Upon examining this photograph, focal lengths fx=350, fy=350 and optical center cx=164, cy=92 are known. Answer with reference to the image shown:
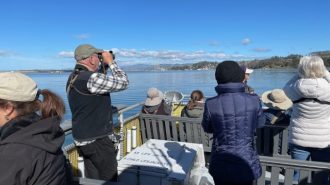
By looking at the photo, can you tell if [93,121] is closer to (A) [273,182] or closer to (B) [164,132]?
(A) [273,182]

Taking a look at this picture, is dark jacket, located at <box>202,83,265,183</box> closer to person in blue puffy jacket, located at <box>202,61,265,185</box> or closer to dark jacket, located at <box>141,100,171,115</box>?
person in blue puffy jacket, located at <box>202,61,265,185</box>

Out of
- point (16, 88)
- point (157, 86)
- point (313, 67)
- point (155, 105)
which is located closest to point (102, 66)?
point (16, 88)

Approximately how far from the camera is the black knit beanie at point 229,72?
262cm

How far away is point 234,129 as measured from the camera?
8.59 feet

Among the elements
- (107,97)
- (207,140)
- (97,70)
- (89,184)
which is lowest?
(207,140)

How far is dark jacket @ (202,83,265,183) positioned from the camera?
8.56 ft

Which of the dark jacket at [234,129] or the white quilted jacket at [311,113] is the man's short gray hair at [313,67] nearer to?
the white quilted jacket at [311,113]

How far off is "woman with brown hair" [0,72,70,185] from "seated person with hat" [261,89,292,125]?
360cm

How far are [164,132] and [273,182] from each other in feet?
8.33

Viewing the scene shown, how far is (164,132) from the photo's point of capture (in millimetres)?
5309

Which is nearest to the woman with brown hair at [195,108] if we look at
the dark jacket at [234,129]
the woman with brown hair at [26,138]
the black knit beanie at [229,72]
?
the dark jacket at [234,129]

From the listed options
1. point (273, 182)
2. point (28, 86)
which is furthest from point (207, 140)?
point (28, 86)

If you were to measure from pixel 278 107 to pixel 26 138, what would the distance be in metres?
3.92

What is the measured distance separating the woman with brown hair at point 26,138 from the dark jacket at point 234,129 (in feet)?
4.24
